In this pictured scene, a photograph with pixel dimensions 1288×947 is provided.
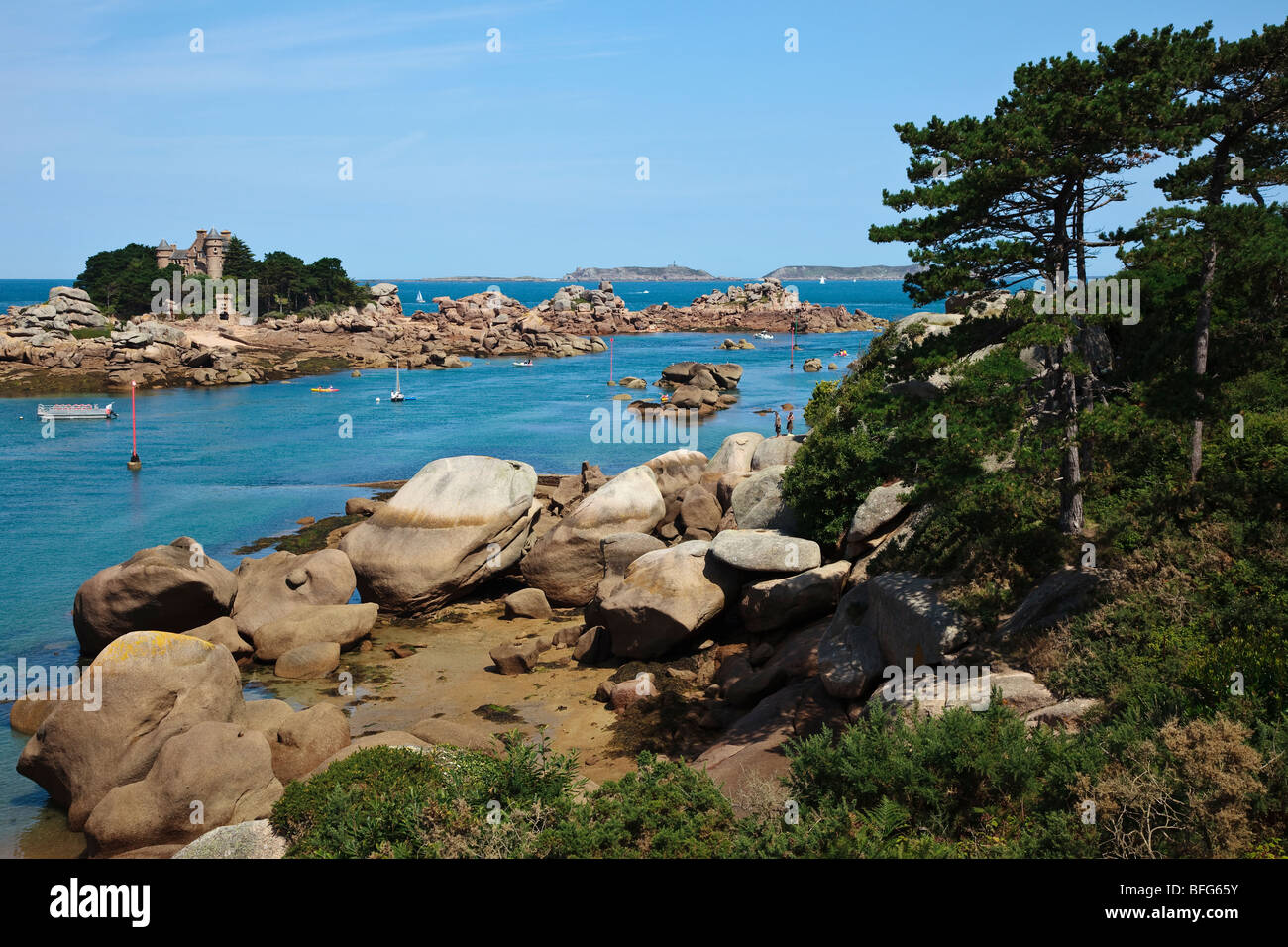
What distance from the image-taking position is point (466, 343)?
113 m

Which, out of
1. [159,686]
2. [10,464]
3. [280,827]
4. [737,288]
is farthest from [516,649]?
[737,288]

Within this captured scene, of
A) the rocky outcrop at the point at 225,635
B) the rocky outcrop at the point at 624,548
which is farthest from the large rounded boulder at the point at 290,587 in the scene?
the rocky outcrop at the point at 624,548

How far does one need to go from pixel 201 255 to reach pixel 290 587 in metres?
116

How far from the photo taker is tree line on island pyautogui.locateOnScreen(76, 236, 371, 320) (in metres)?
109

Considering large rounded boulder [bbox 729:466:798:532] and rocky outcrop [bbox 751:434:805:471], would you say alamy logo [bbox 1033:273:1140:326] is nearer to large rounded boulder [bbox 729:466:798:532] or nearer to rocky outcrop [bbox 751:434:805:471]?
large rounded boulder [bbox 729:466:798:532]

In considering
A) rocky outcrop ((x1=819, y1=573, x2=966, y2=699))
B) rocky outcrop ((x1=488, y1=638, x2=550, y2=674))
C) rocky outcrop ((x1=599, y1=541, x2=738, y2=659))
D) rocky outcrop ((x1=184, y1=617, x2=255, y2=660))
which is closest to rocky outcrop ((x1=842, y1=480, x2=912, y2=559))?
rocky outcrop ((x1=819, y1=573, x2=966, y2=699))

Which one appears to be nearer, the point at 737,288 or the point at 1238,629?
the point at 1238,629

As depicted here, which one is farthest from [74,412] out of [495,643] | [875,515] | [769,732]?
[769,732]

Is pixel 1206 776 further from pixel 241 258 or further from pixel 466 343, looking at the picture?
pixel 241 258

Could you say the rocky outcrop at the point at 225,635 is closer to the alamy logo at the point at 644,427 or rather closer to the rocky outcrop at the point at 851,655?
the rocky outcrop at the point at 851,655

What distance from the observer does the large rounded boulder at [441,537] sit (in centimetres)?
2422

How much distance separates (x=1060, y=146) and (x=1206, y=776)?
921 centimetres

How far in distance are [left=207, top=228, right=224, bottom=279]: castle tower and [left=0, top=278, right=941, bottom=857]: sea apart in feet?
128

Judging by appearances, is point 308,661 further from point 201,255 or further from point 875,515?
point 201,255
